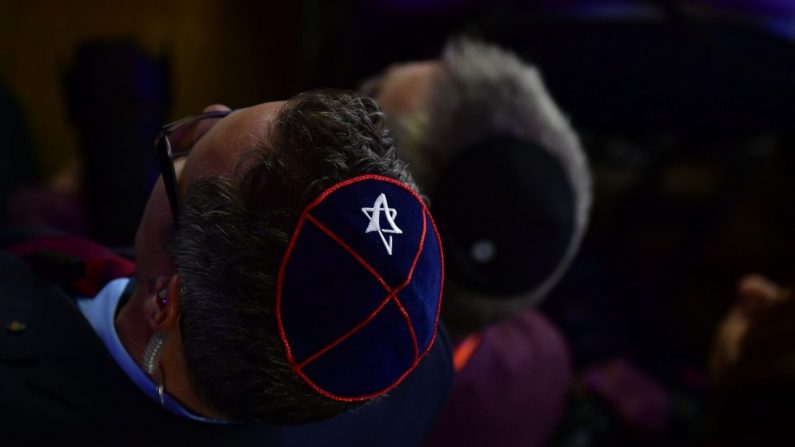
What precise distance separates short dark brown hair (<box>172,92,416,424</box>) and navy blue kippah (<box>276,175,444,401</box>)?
14 millimetres

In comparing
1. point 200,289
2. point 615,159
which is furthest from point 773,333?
point 200,289

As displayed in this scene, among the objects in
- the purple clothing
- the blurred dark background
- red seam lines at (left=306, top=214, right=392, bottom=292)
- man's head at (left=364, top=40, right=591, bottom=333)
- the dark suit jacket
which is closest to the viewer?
red seam lines at (left=306, top=214, right=392, bottom=292)

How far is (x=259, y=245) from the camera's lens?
61cm

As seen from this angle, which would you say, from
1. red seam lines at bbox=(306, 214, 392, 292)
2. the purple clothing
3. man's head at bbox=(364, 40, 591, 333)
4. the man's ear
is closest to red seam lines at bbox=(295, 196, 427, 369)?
red seam lines at bbox=(306, 214, 392, 292)

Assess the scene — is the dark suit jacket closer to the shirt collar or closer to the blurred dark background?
the shirt collar

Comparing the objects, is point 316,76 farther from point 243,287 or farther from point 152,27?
point 243,287

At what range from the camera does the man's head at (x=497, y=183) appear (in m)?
0.98

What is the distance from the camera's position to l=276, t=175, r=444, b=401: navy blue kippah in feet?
1.97

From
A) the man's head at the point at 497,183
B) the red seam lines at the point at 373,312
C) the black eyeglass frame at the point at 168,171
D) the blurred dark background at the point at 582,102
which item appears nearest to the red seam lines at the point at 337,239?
the red seam lines at the point at 373,312

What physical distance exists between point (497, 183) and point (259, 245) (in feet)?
1.49

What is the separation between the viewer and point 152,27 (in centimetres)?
179

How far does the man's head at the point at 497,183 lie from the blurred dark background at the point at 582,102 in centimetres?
46

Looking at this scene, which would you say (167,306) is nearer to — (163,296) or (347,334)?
(163,296)

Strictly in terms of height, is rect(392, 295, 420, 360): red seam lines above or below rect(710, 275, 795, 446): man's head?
above
